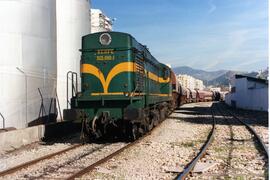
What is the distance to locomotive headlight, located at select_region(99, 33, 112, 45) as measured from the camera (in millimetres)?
14031

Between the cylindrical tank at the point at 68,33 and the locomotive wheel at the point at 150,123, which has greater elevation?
the cylindrical tank at the point at 68,33

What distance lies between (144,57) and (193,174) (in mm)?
7626

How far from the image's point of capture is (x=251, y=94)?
4431 cm

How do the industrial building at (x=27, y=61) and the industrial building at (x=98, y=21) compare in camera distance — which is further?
the industrial building at (x=98, y=21)

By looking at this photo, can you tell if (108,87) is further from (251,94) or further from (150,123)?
(251,94)

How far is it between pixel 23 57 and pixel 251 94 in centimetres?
3318

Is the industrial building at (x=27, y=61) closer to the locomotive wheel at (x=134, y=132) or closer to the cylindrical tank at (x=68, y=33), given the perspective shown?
the cylindrical tank at (x=68, y=33)

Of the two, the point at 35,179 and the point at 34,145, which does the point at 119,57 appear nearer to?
the point at 34,145

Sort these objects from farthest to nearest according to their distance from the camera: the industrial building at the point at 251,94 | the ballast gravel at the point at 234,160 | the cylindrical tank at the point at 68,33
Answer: the industrial building at the point at 251,94 < the cylindrical tank at the point at 68,33 < the ballast gravel at the point at 234,160

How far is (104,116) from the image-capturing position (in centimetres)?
1352

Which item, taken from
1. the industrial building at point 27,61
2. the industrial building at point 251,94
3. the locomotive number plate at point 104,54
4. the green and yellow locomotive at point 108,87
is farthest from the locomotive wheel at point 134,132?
the industrial building at point 251,94

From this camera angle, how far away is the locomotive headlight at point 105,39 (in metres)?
14.0

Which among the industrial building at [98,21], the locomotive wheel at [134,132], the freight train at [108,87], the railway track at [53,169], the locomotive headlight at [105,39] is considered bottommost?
the railway track at [53,169]

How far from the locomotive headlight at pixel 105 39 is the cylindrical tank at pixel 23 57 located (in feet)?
10.8
